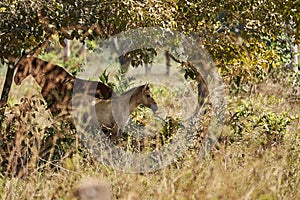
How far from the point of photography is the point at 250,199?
4.76 metres

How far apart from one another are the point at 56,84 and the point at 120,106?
0.75 meters

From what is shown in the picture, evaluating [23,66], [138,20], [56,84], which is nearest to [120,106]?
[56,84]

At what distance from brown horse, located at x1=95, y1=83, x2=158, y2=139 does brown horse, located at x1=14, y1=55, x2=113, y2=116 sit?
13cm

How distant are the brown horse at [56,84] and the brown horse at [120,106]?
13 cm

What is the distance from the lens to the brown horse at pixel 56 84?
7.19 m

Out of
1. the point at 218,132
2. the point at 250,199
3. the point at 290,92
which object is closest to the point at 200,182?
the point at 250,199

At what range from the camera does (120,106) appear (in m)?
7.48

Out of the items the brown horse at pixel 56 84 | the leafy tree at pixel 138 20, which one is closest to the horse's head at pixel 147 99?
the brown horse at pixel 56 84

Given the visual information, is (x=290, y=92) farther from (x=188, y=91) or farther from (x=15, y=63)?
(x=15, y=63)

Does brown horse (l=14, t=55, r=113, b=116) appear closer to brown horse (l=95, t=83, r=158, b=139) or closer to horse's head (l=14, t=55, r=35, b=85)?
horse's head (l=14, t=55, r=35, b=85)

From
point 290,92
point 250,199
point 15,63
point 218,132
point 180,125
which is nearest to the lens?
point 250,199

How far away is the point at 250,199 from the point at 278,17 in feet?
10.6

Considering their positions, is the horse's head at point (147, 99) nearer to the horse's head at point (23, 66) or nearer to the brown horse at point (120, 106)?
the brown horse at point (120, 106)

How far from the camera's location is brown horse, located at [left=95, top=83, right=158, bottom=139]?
7179 millimetres
